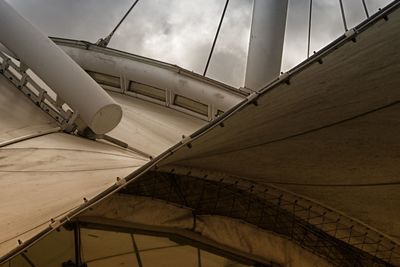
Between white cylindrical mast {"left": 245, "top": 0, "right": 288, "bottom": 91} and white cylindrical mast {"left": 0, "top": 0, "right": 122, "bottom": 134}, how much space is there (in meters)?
3.83

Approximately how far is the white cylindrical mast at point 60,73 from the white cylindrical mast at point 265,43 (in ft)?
12.5

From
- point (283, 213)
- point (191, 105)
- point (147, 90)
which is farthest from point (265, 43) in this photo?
point (283, 213)

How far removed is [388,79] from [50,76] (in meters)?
2.70

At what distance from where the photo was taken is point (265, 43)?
8.24 metres

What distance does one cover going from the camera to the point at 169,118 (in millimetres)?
7676

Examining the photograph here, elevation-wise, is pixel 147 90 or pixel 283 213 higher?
pixel 147 90

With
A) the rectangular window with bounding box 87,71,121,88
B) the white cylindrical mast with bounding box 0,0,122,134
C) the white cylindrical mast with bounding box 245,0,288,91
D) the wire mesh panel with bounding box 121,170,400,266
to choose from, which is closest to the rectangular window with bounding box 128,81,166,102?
the rectangular window with bounding box 87,71,121,88

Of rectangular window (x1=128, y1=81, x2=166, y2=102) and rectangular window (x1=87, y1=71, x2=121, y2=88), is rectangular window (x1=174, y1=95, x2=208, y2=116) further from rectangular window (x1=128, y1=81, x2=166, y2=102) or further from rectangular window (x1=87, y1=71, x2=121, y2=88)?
rectangular window (x1=87, y1=71, x2=121, y2=88)

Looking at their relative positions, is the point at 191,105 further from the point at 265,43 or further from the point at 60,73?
the point at 60,73

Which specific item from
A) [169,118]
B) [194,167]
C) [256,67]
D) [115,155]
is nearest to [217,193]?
[194,167]

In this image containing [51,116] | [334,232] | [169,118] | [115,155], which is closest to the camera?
[115,155]

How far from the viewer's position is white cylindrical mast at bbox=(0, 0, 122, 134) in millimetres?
4457

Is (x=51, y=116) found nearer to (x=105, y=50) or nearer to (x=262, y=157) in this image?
(x=262, y=157)

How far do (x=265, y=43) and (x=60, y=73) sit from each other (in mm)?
4308
